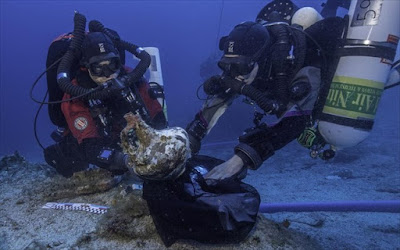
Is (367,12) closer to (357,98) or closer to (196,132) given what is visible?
(357,98)

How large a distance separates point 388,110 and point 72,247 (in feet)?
73.4

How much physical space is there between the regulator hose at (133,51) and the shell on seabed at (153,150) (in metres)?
1.57

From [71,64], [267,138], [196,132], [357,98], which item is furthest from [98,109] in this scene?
[357,98]

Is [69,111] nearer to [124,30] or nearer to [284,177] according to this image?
[284,177]

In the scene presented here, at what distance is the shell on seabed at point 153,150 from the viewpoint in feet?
5.08

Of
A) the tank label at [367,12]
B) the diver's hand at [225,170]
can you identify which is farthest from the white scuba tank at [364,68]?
the diver's hand at [225,170]

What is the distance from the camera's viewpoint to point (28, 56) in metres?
98.6

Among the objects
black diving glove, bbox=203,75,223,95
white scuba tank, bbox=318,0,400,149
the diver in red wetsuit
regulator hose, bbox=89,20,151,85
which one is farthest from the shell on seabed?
white scuba tank, bbox=318,0,400,149

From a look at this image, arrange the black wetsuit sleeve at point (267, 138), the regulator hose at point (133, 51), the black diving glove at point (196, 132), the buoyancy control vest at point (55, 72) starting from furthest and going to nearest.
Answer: the buoyancy control vest at point (55, 72) → the regulator hose at point (133, 51) → the black diving glove at point (196, 132) → the black wetsuit sleeve at point (267, 138)

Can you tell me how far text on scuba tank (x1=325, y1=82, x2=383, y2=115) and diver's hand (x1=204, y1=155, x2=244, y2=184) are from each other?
1401mm

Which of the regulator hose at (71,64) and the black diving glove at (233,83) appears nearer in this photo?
the black diving glove at (233,83)

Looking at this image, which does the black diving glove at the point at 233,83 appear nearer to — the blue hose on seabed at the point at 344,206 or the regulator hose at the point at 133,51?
the regulator hose at the point at 133,51

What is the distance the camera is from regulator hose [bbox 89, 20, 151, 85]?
3.14 meters

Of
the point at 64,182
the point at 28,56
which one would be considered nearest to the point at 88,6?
the point at 28,56
